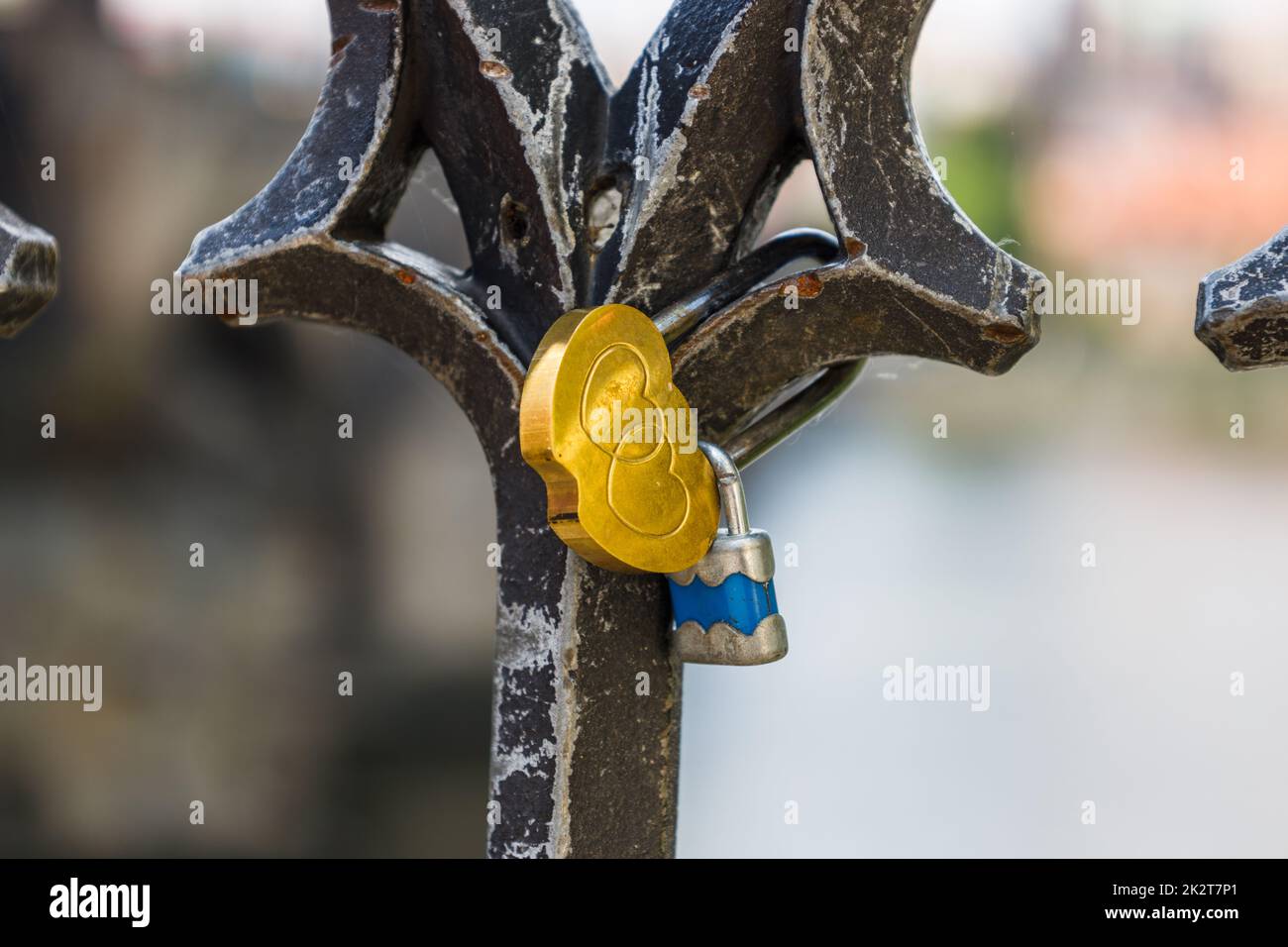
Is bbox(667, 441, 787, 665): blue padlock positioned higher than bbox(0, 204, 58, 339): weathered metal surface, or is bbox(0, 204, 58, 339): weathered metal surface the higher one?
bbox(0, 204, 58, 339): weathered metal surface

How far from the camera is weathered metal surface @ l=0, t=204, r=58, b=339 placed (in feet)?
1.57

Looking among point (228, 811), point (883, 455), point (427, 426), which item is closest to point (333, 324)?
point (427, 426)

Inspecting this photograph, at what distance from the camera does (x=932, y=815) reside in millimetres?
1873

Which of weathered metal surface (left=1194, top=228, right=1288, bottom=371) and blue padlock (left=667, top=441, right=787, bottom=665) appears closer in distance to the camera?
weathered metal surface (left=1194, top=228, right=1288, bottom=371)

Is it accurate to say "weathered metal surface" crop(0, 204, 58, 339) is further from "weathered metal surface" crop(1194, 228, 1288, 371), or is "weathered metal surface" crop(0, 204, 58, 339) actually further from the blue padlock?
"weathered metal surface" crop(1194, 228, 1288, 371)

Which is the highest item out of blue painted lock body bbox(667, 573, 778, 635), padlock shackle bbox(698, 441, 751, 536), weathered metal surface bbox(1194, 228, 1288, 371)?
weathered metal surface bbox(1194, 228, 1288, 371)

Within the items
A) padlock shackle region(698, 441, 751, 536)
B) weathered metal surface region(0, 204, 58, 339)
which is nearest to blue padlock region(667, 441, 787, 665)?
padlock shackle region(698, 441, 751, 536)

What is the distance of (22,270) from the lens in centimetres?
49

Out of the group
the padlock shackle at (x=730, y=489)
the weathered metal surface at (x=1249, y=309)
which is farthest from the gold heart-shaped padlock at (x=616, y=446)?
the weathered metal surface at (x=1249, y=309)

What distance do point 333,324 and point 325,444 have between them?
1071mm

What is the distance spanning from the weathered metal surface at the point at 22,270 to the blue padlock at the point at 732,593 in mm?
262

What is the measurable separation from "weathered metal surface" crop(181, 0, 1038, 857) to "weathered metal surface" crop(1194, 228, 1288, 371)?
75 millimetres

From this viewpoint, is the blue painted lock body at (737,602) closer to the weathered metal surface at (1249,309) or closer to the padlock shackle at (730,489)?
the padlock shackle at (730,489)

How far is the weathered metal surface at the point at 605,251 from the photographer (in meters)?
0.46
